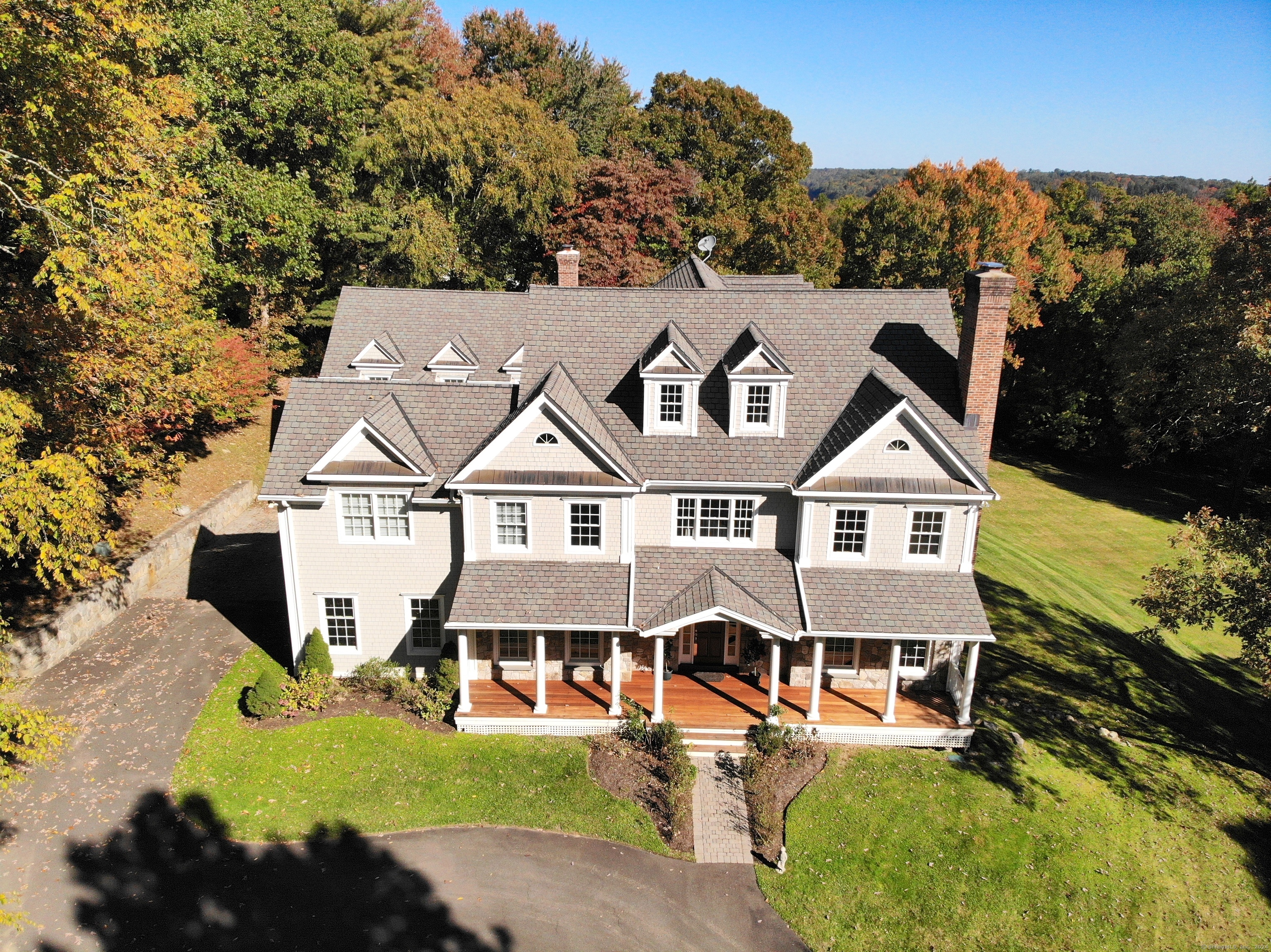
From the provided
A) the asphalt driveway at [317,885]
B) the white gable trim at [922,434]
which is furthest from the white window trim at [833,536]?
the asphalt driveway at [317,885]

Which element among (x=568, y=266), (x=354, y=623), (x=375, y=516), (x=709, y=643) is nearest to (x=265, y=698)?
(x=354, y=623)

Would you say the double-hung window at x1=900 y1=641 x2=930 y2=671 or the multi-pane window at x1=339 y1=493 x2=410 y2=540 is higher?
the multi-pane window at x1=339 y1=493 x2=410 y2=540

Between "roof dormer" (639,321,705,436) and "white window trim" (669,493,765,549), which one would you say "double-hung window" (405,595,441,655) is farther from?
"roof dormer" (639,321,705,436)

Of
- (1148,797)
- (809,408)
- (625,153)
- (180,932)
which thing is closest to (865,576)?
(809,408)

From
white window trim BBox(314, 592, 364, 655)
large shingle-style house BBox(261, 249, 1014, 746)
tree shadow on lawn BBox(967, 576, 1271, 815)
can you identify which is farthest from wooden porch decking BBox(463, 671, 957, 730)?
white window trim BBox(314, 592, 364, 655)

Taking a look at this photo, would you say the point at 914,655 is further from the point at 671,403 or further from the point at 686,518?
Answer: the point at 671,403
